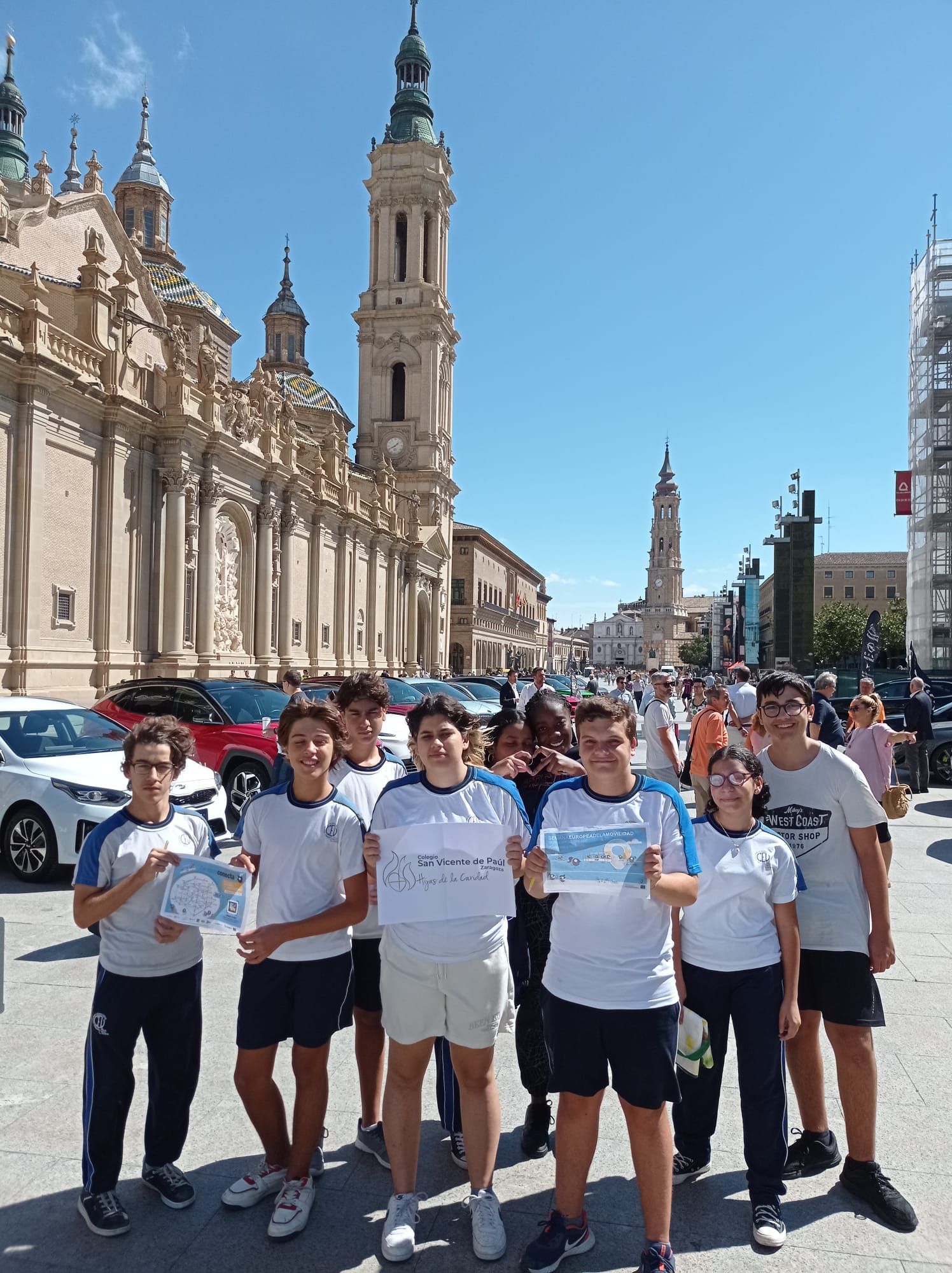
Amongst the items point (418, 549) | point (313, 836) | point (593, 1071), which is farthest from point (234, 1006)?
point (418, 549)

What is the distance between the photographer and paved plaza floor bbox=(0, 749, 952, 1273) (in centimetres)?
311

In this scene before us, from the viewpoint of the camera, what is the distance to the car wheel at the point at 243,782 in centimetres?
1148

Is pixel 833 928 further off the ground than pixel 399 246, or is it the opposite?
pixel 399 246

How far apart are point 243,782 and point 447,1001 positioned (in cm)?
889

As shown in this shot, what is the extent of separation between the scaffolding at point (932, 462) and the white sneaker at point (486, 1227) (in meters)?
38.1

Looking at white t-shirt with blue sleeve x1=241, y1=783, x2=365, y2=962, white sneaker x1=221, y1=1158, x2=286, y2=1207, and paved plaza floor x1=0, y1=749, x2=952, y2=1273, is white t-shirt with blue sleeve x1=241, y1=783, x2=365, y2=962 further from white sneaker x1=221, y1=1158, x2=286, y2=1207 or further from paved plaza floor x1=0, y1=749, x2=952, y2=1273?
paved plaza floor x1=0, y1=749, x2=952, y2=1273

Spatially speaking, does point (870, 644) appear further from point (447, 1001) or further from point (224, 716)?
point (447, 1001)

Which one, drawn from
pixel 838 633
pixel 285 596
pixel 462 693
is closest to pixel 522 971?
pixel 462 693

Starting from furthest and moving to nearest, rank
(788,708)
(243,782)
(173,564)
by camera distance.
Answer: (173,564) → (243,782) → (788,708)

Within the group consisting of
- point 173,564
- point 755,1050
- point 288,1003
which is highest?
point 173,564

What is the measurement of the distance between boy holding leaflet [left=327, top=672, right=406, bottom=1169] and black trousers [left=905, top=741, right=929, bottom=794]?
12.9 meters

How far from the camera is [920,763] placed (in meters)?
14.7

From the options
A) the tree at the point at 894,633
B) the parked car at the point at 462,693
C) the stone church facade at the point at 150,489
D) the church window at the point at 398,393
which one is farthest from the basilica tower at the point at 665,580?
the parked car at the point at 462,693

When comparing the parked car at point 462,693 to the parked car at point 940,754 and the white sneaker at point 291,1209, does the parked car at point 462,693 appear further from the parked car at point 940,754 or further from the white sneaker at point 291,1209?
the white sneaker at point 291,1209
